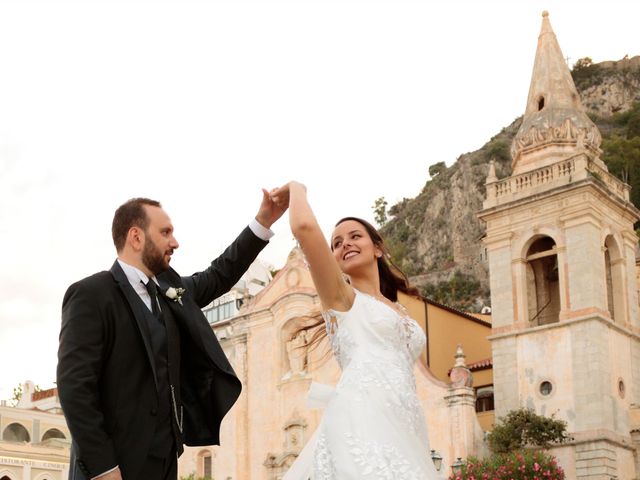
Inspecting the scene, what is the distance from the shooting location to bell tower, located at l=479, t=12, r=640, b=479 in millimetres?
26234

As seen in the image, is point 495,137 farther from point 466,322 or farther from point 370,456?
point 370,456

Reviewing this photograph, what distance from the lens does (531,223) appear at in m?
28.7

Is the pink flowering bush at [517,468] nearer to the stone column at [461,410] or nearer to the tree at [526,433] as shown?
the tree at [526,433]

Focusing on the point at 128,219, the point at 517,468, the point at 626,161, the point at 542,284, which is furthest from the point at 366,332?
the point at 626,161

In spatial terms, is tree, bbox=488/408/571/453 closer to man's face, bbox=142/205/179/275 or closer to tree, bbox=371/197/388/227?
man's face, bbox=142/205/179/275

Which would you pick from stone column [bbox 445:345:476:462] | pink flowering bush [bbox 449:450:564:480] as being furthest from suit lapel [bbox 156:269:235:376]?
stone column [bbox 445:345:476:462]

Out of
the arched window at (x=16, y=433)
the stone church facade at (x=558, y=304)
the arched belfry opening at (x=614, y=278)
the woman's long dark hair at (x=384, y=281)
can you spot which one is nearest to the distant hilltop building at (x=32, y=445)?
the arched window at (x=16, y=433)

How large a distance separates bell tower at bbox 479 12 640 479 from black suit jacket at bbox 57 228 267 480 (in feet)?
73.9

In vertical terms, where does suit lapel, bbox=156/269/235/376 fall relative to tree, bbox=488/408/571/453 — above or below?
below

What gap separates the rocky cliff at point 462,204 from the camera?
76.8m

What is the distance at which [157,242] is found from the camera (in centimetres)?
465

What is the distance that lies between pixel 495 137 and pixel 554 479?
69851 mm

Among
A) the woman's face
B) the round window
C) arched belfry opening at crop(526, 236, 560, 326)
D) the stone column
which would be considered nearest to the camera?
the woman's face

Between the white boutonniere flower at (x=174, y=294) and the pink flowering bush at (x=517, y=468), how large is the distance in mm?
19917
